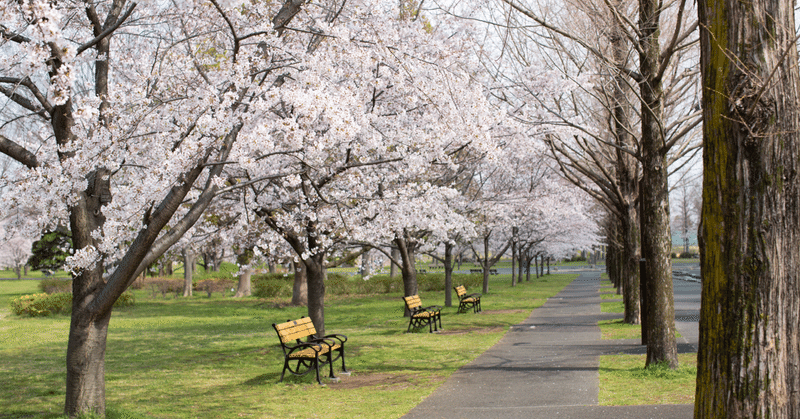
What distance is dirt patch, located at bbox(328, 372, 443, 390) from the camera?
340 inches

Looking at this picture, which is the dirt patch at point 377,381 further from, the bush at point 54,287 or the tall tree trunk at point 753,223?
the bush at point 54,287

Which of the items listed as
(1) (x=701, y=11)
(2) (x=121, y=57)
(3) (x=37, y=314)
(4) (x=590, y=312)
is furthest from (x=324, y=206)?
(3) (x=37, y=314)

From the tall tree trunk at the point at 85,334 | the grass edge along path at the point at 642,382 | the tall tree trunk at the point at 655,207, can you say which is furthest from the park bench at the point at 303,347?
the tall tree trunk at the point at 655,207

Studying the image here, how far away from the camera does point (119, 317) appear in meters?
21.3

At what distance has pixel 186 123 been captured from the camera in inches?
Result: 255

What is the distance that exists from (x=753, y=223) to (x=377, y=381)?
6.60m

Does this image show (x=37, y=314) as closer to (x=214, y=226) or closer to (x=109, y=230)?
(x=214, y=226)

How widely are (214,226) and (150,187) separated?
8.46 m

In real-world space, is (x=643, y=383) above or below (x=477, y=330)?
above

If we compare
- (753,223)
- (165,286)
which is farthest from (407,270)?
(165,286)

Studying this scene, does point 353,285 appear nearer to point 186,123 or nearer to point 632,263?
point 632,263

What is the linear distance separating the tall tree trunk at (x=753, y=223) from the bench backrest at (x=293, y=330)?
6816 mm

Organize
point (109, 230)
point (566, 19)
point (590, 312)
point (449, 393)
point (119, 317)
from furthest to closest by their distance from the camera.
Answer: point (119, 317) → point (590, 312) → point (566, 19) → point (449, 393) → point (109, 230)

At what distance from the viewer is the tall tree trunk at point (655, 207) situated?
8609mm
